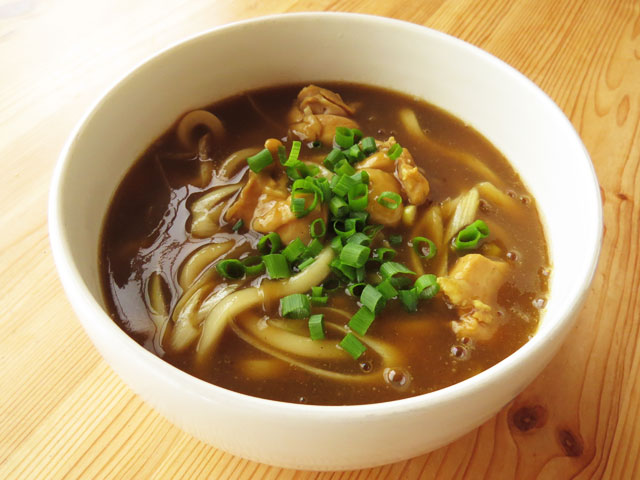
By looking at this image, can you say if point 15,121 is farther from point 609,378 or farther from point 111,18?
point 609,378

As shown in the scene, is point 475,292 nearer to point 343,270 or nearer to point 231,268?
point 343,270

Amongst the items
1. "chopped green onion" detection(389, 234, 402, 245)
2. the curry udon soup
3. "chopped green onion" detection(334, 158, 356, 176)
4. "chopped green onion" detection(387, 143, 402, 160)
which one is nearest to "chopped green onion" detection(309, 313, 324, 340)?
the curry udon soup

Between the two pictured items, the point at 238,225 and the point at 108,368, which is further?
the point at 238,225

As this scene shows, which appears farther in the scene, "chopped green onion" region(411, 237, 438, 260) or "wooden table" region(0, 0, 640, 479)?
"chopped green onion" region(411, 237, 438, 260)

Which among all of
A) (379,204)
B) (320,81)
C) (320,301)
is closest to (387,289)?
(320,301)

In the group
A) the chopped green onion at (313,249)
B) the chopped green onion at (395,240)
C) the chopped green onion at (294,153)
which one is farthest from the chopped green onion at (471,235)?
the chopped green onion at (294,153)

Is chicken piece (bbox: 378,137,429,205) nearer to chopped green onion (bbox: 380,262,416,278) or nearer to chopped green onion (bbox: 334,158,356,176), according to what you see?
chopped green onion (bbox: 334,158,356,176)

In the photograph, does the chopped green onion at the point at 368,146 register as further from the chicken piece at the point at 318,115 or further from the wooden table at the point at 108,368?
the wooden table at the point at 108,368
